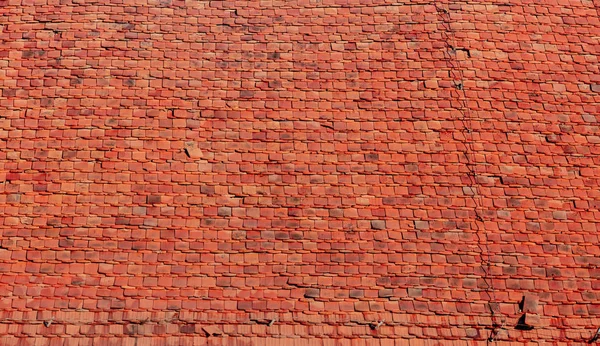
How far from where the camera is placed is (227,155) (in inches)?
345

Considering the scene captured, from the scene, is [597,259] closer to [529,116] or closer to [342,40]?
[529,116]

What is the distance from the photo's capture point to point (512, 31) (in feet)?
32.4

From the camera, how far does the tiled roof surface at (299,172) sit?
25.8 feet

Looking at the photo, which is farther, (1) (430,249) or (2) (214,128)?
(2) (214,128)

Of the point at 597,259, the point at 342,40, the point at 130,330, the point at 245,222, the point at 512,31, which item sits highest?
the point at 512,31

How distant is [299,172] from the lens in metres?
8.68

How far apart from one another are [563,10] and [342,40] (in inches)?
149

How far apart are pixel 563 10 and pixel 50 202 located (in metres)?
8.66

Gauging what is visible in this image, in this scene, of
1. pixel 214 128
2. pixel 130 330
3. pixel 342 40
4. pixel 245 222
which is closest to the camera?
pixel 130 330

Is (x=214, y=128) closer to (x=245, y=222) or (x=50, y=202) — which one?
(x=245, y=222)

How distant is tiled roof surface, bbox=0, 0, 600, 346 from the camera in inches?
310

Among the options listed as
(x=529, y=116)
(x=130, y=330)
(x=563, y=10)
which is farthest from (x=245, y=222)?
(x=563, y=10)

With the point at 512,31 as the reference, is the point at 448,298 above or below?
below

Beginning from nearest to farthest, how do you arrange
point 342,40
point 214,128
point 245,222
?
point 245,222 → point 214,128 → point 342,40
